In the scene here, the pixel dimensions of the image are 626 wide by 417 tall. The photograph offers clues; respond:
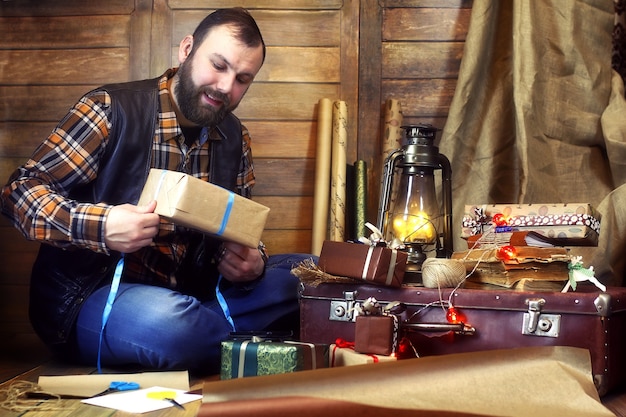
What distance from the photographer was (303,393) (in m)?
1.29

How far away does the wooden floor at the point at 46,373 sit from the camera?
164 cm

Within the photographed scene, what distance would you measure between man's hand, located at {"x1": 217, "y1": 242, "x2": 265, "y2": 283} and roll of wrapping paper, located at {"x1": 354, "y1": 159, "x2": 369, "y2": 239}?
672mm

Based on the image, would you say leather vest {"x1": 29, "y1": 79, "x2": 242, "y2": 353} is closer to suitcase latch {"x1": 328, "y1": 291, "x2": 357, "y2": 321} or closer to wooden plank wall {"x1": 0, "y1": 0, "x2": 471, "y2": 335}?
suitcase latch {"x1": 328, "y1": 291, "x2": 357, "y2": 321}

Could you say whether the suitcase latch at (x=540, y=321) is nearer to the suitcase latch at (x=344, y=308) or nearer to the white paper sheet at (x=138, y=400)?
the suitcase latch at (x=344, y=308)

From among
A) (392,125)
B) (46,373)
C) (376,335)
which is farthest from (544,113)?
(46,373)

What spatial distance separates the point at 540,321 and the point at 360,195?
49.6 inches

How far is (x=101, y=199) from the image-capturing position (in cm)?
230

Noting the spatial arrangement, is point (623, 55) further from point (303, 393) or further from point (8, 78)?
point (8, 78)

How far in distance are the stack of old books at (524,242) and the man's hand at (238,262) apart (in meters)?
0.61

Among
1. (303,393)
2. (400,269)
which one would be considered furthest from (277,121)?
(303,393)

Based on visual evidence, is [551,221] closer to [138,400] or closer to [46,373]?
[138,400]

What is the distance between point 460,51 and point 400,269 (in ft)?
4.71

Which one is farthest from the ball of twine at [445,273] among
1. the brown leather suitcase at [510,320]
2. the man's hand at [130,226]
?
the man's hand at [130,226]

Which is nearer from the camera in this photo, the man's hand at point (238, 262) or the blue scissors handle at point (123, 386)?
the blue scissors handle at point (123, 386)
